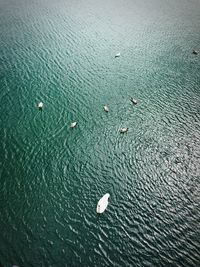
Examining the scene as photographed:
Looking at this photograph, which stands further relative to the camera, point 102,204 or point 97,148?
point 97,148

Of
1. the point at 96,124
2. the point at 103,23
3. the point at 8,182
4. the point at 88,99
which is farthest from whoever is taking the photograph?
the point at 103,23

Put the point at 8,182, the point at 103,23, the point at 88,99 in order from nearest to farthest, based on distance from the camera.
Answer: the point at 8,182 < the point at 88,99 < the point at 103,23

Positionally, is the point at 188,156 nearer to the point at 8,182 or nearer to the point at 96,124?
the point at 96,124

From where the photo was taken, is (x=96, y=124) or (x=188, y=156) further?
(x=96, y=124)

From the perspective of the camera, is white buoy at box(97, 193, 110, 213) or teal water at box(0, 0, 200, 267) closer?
teal water at box(0, 0, 200, 267)

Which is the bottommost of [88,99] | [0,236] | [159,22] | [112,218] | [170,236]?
[170,236]

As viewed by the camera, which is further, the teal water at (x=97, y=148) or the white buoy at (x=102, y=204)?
the white buoy at (x=102, y=204)

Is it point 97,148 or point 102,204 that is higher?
point 97,148

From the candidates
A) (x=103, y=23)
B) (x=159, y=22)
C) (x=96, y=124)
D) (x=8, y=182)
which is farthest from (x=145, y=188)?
(x=159, y=22)
